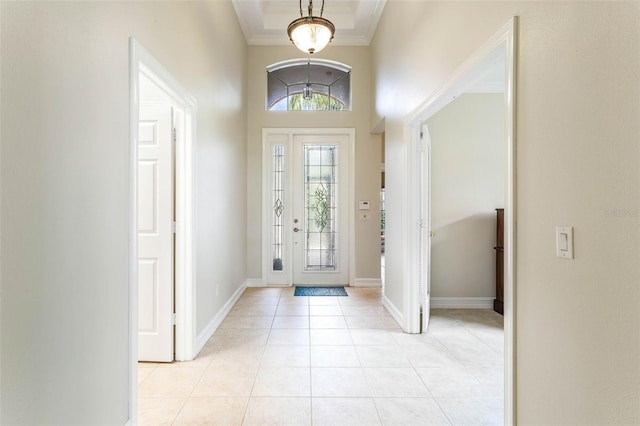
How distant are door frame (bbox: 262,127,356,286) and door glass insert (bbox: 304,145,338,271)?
228 millimetres

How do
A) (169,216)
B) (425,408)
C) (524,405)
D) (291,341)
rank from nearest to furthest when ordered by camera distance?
1. (524,405)
2. (425,408)
3. (169,216)
4. (291,341)

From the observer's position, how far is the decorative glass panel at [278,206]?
206 inches

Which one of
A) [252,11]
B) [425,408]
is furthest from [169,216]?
[252,11]

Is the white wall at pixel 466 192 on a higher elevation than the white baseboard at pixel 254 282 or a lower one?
higher

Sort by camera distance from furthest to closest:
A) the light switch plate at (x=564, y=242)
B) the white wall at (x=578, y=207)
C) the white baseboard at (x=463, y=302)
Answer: the white baseboard at (x=463, y=302), the light switch plate at (x=564, y=242), the white wall at (x=578, y=207)

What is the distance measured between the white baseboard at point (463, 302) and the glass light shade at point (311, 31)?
328 centimetres

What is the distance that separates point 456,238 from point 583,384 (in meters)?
3.00

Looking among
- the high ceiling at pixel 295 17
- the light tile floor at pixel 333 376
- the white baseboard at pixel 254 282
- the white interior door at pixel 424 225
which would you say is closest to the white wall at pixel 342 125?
the white baseboard at pixel 254 282

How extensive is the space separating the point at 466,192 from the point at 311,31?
2.60 metres

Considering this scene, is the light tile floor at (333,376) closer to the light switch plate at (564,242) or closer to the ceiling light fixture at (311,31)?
the light switch plate at (564,242)

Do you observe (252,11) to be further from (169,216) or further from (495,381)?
(495,381)

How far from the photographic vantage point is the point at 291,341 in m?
3.03

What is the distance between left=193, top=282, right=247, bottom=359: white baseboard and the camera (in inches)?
110

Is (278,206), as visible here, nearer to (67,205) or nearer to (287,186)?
(287,186)
